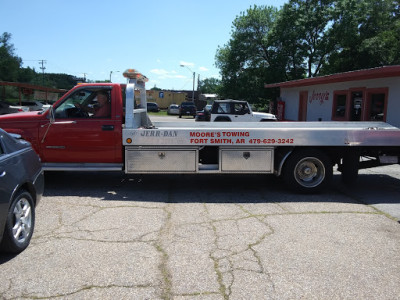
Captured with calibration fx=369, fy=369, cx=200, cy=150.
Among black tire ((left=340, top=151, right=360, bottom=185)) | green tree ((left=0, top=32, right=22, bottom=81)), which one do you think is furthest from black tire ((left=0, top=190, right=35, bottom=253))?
green tree ((left=0, top=32, right=22, bottom=81))

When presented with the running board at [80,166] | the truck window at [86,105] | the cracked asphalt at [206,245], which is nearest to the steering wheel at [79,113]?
the truck window at [86,105]

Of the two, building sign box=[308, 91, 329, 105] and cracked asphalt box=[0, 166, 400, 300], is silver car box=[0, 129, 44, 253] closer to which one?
cracked asphalt box=[0, 166, 400, 300]

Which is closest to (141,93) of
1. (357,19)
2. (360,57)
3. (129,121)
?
(129,121)

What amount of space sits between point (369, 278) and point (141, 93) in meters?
6.06

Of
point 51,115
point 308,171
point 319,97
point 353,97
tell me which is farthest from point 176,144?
point 319,97

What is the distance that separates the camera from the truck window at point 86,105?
23.2 ft

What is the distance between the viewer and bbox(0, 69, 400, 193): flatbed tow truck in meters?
6.80

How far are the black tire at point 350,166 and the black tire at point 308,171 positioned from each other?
0.46 metres

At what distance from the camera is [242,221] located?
18.0 ft

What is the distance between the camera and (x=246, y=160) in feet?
22.8

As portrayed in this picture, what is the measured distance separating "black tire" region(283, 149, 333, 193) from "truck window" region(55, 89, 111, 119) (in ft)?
11.8

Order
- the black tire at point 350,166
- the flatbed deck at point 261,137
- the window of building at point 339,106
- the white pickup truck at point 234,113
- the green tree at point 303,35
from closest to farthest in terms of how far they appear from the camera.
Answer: the flatbed deck at point 261,137, the black tire at point 350,166, the window of building at point 339,106, the white pickup truck at point 234,113, the green tree at point 303,35

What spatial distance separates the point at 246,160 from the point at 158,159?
1652mm

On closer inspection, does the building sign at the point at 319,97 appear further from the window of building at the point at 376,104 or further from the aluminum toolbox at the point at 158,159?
the aluminum toolbox at the point at 158,159
